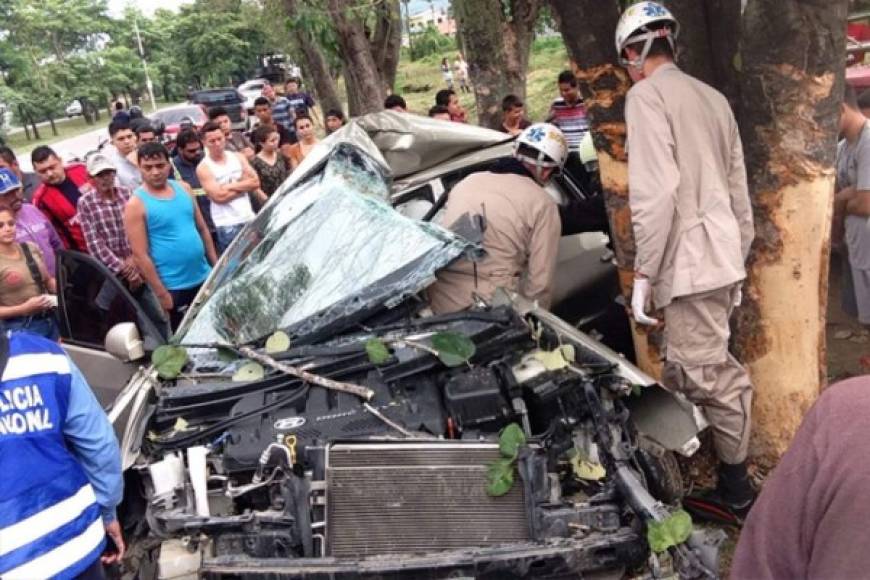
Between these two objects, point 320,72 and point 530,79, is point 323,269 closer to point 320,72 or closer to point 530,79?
point 320,72

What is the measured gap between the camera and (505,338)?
316cm

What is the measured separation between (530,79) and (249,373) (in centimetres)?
2651

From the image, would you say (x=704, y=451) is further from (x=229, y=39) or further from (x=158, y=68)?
(x=158, y=68)

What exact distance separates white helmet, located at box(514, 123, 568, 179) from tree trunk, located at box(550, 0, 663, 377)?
0.52 m

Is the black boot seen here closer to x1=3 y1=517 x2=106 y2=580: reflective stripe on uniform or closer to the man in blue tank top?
x1=3 y1=517 x2=106 y2=580: reflective stripe on uniform

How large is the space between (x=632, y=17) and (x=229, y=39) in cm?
5115

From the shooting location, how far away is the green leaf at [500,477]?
8.95ft

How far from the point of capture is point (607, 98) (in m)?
3.59

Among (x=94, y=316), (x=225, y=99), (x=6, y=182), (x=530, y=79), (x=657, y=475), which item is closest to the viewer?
(x=657, y=475)

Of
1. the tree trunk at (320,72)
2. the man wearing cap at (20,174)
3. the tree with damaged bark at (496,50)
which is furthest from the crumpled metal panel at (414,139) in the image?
the tree trunk at (320,72)

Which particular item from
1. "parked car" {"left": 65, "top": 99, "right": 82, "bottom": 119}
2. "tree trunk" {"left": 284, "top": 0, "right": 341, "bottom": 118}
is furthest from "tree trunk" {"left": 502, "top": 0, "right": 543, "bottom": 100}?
"parked car" {"left": 65, "top": 99, "right": 82, "bottom": 119}

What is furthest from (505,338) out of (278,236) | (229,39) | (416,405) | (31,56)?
(229,39)

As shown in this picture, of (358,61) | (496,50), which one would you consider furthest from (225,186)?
(496,50)

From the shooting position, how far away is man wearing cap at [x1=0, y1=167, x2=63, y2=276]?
484cm
